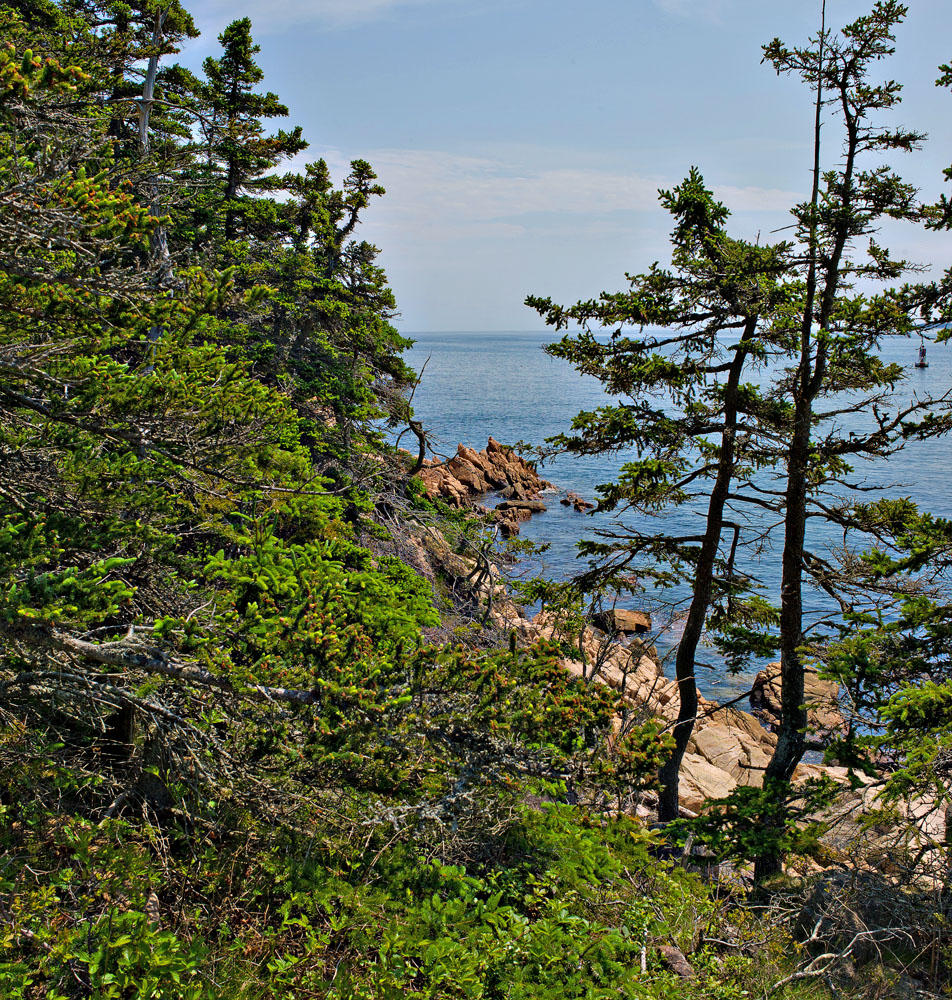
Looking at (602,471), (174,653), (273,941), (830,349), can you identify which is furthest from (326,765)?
(602,471)

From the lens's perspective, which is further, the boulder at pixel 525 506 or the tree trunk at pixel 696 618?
the boulder at pixel 525 506

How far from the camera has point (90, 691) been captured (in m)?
4.86

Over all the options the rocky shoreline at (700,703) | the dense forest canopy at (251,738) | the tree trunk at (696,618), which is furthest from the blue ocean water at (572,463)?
the dense forest canopy at (251,738)

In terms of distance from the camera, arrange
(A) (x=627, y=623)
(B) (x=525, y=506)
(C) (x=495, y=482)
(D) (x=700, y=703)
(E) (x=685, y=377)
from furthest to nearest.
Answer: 1. (C) (x=495, y=482)
2. (B) (x=525, y=506)
3. (A) (x=627, y=623)
4. (D) (x=700, y=703)
5. (E) (x=685, y=377)

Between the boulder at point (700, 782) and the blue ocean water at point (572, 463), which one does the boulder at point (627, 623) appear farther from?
the boulder at point (700, 782)

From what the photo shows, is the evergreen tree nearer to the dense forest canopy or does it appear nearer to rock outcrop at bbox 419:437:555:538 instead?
the dense forest canopy

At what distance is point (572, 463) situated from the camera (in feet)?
169

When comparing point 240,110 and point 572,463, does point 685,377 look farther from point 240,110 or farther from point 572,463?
point 572,463

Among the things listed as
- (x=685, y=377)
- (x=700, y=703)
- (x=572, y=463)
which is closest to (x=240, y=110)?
(x=685, y=377)

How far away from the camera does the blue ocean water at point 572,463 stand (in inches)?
910

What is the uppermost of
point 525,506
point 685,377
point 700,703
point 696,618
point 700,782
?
point 685,377

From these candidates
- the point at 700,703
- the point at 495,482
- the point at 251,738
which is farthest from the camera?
the point at 495,482

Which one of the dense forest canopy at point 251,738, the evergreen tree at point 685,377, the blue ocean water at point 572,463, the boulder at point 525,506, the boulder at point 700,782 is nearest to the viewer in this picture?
the dense forest canopy at point 251,738

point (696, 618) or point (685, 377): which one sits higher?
point (685, 377)
